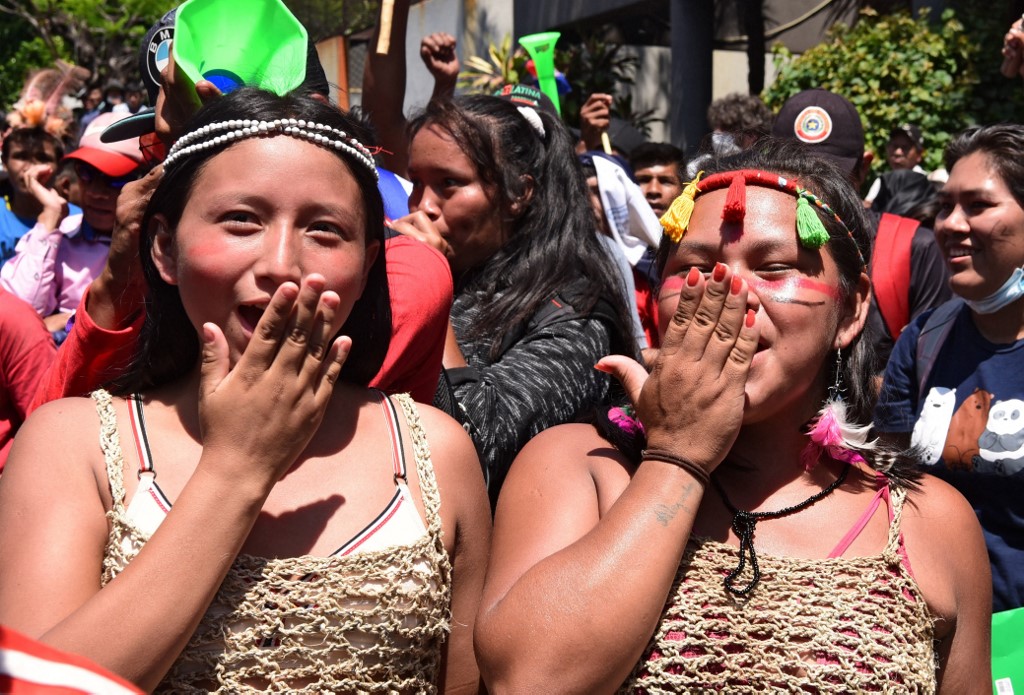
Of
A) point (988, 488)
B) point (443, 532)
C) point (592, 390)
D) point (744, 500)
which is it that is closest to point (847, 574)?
point (744, 500)

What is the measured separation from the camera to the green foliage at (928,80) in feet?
29.6

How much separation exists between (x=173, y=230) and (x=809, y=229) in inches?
46.7

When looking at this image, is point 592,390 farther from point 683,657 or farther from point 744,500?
point 683,657

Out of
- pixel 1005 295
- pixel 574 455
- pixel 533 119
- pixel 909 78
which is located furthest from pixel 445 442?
pixel 909 78

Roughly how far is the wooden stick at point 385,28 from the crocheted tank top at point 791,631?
2651 millimetres

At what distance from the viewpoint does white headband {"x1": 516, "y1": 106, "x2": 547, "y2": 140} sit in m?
3.69

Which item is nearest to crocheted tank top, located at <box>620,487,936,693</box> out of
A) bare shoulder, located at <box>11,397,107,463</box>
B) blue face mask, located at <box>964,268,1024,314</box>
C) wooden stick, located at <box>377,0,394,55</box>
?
bare shoulder, located at <box>11,397,107,463</box>

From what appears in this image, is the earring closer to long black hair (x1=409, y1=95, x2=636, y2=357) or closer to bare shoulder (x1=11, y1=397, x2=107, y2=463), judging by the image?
long black hair (x1=409, y1=95, x2=636, y2=357)

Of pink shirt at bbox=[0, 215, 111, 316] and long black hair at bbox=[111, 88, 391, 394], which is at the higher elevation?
long black hair at bbox=[111, 88, 391, 394]

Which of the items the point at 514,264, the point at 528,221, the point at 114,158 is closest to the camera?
the point at 514,264

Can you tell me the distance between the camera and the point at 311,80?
273 centimetres

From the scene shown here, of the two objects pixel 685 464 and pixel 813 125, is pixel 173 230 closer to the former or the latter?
pixel 685 464

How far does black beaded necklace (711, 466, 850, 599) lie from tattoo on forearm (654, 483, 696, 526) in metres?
0.17

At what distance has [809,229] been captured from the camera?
83.7 inches
